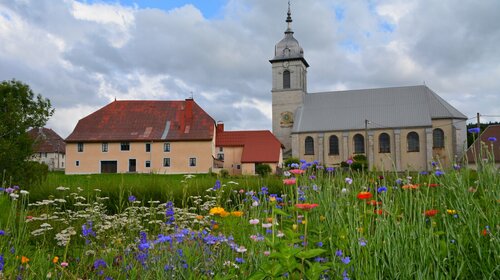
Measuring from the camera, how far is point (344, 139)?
50312mm

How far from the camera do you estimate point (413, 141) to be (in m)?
48.2

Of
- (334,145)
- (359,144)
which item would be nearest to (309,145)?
(334,145)

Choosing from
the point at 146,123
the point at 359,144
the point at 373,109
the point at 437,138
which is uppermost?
the point at 373,109

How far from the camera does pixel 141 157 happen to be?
4669cm

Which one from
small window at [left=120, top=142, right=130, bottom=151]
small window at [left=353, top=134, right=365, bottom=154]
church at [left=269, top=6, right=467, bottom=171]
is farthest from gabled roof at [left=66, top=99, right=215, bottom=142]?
small window at [left=353, top=134, right=365, bottom=154]

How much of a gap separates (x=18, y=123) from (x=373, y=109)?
42.7 meters

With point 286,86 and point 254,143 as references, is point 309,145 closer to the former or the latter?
point 254,143

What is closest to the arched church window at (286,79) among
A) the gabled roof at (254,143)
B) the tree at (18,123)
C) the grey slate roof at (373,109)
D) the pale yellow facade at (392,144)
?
the grey slate roof at (373,109)

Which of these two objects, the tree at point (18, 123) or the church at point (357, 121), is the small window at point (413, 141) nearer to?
the church at point (357, 121)

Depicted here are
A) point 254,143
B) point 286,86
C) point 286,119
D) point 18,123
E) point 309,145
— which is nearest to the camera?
point 18,123

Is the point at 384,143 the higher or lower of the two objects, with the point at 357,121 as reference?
lower

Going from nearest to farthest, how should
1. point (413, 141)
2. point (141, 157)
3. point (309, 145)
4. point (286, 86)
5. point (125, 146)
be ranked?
point (141, 157) < point (125, 146) < point (413, 141) < point (309, 145) < point (286, 86)

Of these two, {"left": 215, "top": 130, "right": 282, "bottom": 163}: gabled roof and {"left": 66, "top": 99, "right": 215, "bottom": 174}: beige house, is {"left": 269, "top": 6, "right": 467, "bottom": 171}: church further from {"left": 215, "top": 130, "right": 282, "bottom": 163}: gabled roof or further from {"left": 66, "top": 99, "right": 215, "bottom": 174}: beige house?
{"left": 66, "top": 99, "right": 215, "bottom": 174}: beige house

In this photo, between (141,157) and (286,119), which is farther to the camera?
(286,119)
